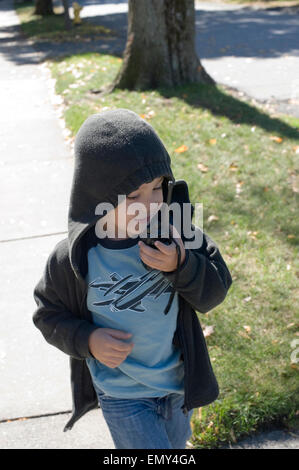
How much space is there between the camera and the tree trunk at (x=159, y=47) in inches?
304

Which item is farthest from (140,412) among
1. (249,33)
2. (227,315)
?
(249,33)

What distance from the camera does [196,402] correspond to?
208 centimetres

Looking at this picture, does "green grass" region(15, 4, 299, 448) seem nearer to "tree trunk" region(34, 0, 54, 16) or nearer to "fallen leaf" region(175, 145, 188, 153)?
"fallen leaf" region(175, 145, 188, 153)

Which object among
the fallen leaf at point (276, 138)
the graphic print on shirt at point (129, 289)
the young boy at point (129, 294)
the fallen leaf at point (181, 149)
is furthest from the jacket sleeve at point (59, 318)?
the fallen leaf at point (276, 138)

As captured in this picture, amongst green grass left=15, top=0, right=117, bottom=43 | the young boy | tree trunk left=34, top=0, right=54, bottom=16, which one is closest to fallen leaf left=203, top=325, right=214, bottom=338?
the young boy

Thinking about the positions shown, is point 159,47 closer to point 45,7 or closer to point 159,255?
point 159,255

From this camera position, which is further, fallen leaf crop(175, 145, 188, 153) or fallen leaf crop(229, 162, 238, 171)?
fallen leaf crop(175, 145, 188, 153)

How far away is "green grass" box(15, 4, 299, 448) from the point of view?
9.57 ft

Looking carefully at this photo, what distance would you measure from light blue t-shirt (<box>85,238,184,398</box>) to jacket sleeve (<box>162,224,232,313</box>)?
0.34 feet

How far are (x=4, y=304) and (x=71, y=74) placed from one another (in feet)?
21.7

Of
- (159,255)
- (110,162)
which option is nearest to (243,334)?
(159,255)

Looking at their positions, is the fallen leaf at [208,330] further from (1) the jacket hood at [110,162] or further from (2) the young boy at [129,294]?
(1) the jacket hood at [110,162]

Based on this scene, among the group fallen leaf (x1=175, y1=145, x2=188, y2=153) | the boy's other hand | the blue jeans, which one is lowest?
fallen leaf (x1=175, y1=145, x2=188, y2=153)

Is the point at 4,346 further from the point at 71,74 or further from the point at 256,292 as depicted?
the point at 71,74
